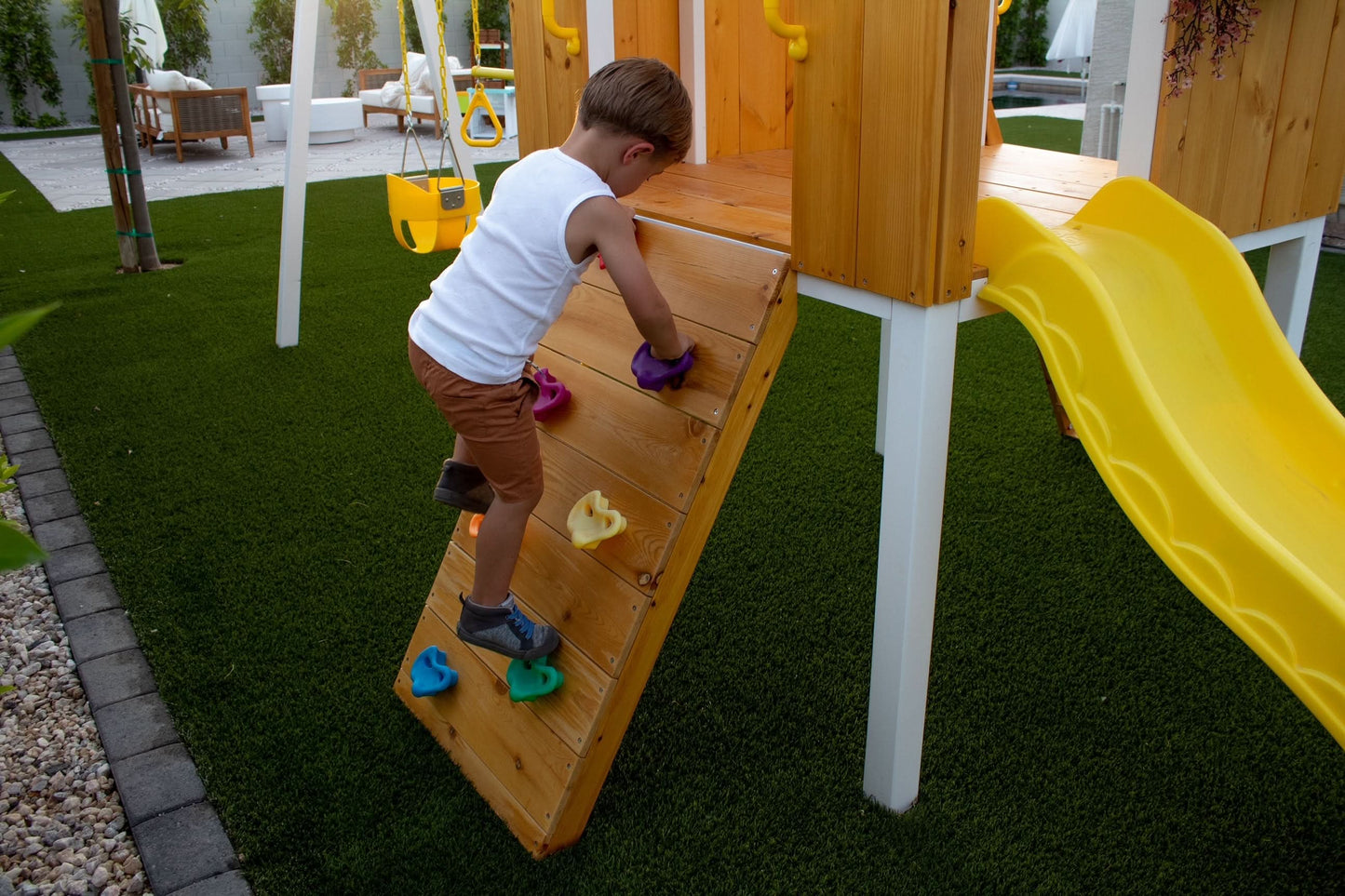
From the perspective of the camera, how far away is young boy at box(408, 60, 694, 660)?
1.89 m

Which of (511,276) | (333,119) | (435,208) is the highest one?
(511,276)

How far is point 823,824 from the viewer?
2.12m

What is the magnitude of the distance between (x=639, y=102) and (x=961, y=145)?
0.57m

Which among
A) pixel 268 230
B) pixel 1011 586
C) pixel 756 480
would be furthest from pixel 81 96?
pixel 1011 586

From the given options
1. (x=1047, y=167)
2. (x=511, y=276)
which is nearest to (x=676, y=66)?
(x=1047, y=167)

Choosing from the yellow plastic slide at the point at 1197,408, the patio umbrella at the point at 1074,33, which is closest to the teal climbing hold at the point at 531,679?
the yellow plastic slide at the point at 1197,408

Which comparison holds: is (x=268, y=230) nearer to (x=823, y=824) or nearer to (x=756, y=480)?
(x=756, y=480)

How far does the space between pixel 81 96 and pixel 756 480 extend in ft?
52.5

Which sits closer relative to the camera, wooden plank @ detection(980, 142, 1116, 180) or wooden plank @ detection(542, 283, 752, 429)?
wooden plank @ detection(542, 283, 752, 429)

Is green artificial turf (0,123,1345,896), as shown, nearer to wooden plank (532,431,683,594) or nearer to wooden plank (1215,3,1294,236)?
wooden plank (532,431,683,594)

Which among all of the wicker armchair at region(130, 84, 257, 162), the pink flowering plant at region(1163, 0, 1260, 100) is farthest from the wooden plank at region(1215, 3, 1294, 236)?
the wicker armchair at region(130, 84, 257, 162)

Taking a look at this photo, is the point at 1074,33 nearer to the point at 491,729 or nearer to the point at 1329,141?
the point at 1329,141

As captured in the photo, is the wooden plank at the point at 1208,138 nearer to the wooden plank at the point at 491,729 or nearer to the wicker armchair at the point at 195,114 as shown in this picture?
the wooden plank at the point at 491,729

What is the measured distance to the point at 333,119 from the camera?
42.7ft
